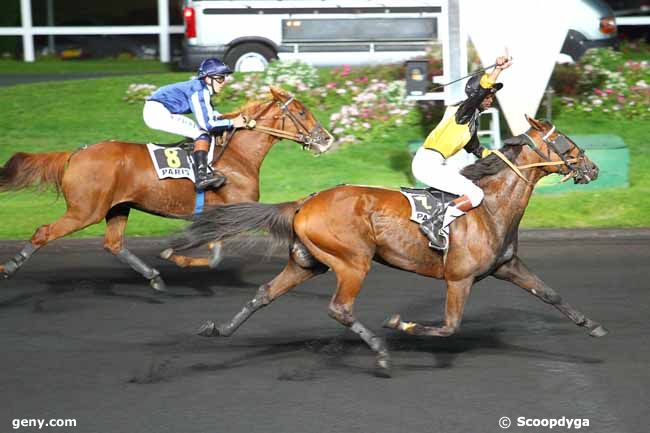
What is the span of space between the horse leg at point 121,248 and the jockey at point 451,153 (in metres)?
3.55

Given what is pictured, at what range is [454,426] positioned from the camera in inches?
276

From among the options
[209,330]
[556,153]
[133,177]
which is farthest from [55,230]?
[556,153]

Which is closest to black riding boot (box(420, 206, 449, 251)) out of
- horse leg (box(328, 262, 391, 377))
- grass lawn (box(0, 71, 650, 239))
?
horse leg (box(328, 262, 391, 377))

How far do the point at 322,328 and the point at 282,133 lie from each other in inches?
103

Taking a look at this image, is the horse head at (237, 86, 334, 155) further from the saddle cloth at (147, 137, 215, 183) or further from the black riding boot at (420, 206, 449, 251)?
the black riding boot at (420, 206, 449, 251)

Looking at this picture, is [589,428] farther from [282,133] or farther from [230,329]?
[282,133]

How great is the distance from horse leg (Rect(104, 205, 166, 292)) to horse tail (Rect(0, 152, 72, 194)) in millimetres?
635

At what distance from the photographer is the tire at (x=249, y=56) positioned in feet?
70.9

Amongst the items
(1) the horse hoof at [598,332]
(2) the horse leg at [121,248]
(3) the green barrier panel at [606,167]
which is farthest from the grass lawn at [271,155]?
(1) the horse hoof at [598,332]

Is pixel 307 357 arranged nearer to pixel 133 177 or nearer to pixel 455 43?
pixel 133 177

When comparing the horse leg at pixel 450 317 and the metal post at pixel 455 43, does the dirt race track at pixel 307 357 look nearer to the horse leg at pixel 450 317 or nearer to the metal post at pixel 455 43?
A: the horse leg at pixel 450 317

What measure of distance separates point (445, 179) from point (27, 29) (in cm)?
1988

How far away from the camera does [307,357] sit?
8.68 metres

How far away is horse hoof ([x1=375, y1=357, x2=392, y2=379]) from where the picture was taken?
26.8 ft
